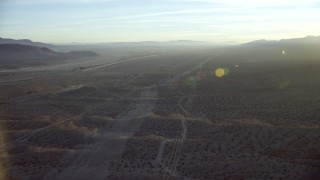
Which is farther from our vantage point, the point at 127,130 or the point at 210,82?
the point at 210,82

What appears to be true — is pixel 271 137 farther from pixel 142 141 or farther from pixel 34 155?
pixel 34 155

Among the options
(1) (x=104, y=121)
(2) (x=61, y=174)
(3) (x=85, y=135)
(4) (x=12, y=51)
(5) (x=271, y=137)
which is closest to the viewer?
(2) (x=61, y=174)

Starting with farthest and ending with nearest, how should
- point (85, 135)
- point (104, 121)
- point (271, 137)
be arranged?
point (104, 121) → point (85, 135) → point (271, 137)

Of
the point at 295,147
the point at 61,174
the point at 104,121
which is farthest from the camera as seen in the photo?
the point at 104,121

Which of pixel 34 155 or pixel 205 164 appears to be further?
pixel 34 155

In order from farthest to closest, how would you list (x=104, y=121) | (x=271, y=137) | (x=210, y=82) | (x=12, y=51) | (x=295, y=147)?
(x=12, y=51)
(x=210, y=82)
(x=104, y=121)
(x=271, y=137)
(x=295, y=147)

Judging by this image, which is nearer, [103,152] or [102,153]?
[102,153]

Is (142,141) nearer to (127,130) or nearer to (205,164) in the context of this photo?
(127,130)

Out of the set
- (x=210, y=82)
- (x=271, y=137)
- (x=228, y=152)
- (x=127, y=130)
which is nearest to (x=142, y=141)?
(x=127, y=130)

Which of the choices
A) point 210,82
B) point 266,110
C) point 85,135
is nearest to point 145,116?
point 85,135
